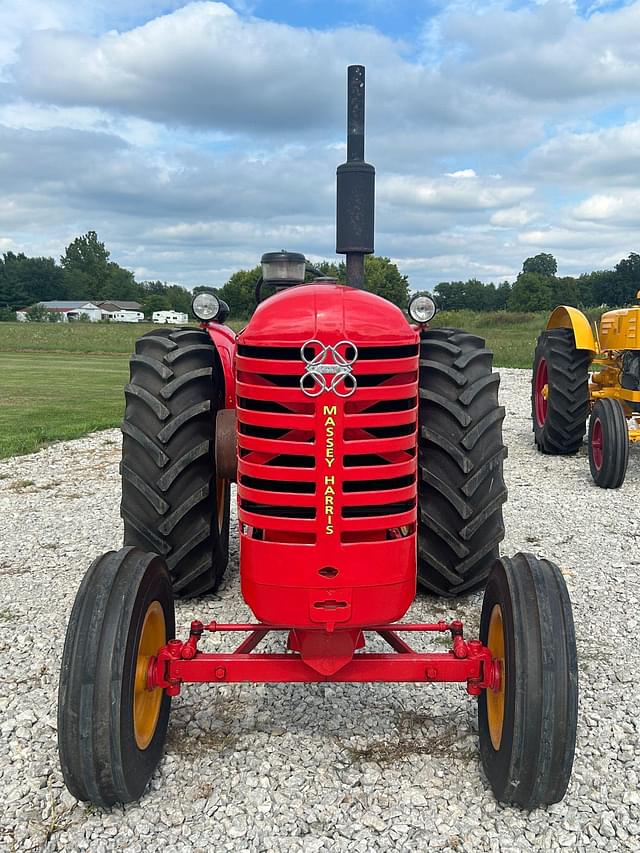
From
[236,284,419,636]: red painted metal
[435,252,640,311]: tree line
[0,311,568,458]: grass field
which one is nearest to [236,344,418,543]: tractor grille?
[236,284,419,636]: red painted metal

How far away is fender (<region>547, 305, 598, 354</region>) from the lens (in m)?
8.53

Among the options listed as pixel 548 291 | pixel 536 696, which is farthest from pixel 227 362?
pixel 548 291

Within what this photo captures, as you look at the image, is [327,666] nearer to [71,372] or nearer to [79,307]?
[71,372]

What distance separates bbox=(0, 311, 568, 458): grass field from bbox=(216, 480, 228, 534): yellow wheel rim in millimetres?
3340

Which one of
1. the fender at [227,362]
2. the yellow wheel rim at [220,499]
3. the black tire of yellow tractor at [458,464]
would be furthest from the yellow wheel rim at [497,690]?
the fender at [227,362]

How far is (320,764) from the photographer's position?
9.61 feet

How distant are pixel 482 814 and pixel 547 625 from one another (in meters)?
0.70

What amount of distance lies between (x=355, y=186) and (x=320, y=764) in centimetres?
249

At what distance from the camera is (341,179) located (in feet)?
11.7

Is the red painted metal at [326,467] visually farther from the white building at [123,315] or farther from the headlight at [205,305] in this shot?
the white building at [123,315]

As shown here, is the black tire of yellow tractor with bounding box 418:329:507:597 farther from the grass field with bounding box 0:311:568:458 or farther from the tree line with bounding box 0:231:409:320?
the tree line with bounding box 0:231:409:320

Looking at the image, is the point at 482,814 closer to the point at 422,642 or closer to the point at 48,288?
the point at 422,642

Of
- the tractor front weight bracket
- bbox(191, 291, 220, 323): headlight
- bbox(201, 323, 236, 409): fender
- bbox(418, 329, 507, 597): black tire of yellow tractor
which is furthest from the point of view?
bbox(201, 323, 236, 409): fender

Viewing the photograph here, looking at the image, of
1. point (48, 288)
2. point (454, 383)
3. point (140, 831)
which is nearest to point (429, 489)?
point (454, 383)
